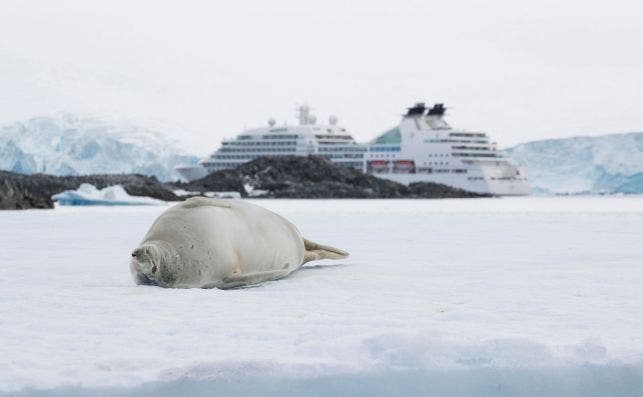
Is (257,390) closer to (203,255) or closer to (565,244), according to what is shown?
(203,255)

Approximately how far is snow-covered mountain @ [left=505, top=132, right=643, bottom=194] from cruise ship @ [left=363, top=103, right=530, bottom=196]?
27.3ft

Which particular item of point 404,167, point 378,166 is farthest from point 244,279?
point 378,166

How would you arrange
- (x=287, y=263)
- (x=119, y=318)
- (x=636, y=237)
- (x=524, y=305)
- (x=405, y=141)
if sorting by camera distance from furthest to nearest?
(x=405, y=141) < (x=636, y=237) < (x=287, y=263) < (x=524, y=305) < (x=119, y=318)

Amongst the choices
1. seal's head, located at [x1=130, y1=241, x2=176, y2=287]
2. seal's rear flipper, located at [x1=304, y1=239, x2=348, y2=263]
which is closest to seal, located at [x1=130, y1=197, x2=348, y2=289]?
seal's head, located at [x1=130, y1=241, x2=176, y2=287]

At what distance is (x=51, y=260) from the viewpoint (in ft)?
21.5

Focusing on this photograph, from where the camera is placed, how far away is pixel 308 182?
60.1m

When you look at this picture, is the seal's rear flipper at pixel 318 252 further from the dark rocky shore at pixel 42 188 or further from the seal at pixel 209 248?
the dark rocky shore at pixel 42 188

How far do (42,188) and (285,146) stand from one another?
43.7m

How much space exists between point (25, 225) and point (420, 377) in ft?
35.3

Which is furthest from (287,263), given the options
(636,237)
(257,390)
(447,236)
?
(636,237)

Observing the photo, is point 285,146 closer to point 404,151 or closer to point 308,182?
point 404,151

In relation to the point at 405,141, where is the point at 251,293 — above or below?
below

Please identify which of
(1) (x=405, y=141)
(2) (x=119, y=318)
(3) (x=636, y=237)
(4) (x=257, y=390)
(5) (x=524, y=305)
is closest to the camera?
(4) (x=257, y=390)

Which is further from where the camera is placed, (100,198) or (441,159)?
(441,159)
